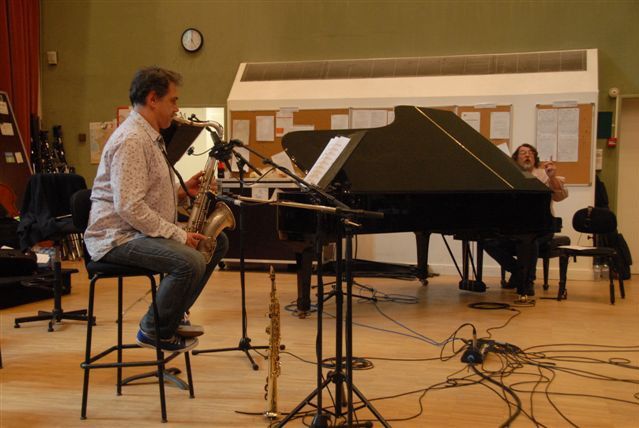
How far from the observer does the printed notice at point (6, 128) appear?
793cm

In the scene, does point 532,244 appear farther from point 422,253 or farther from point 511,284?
point 422,253

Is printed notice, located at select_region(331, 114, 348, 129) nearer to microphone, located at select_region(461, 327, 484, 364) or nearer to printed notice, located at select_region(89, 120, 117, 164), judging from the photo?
printed notice, located at select_region(89, 120, 117, 164)

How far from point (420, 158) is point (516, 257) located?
1.98m

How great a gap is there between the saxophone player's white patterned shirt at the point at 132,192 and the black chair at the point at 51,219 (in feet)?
5.72

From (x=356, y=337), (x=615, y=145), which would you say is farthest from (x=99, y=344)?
(x=615, y=145)

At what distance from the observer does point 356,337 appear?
14.2 feet

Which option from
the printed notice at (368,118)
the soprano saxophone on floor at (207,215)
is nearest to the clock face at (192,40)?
the printed notice at (368,118)

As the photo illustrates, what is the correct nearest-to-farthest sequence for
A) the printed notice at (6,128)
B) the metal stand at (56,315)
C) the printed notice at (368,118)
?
the metal stand at (56,315) < the printed notice at (368,118) < the printed notice at (6,128)

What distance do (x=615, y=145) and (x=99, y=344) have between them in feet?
18.8

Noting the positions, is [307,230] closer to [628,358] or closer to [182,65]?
[628,358]

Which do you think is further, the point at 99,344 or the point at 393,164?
the point at 393,164

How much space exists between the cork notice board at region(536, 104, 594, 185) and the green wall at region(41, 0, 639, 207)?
49cm

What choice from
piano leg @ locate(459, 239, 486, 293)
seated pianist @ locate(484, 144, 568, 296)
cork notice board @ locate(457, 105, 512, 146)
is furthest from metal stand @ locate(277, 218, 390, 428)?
cork notice board @ locate(457, 105, 512, 146)

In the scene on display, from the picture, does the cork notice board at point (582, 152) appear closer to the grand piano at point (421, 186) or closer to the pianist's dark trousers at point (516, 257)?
the pianist's dark trousers at point (516, 257)
